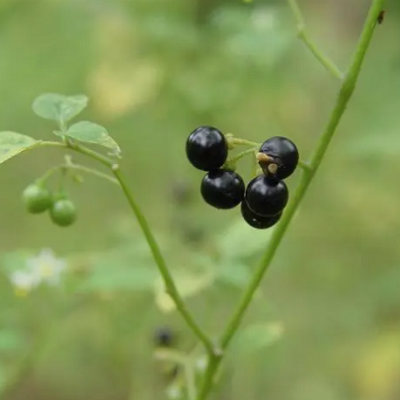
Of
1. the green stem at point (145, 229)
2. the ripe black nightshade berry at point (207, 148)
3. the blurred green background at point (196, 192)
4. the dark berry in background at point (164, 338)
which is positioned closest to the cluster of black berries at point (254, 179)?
the ripe black nightshade berry at point (207, 148)

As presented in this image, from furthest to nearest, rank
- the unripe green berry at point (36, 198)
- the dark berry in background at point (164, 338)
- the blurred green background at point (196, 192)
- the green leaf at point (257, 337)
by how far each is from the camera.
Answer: the blurred green background at point (196, 192) → the dark berry in background at point (164, 338) → the green leaf at point (257, 337) → the unripe green berry at point (36, 198)

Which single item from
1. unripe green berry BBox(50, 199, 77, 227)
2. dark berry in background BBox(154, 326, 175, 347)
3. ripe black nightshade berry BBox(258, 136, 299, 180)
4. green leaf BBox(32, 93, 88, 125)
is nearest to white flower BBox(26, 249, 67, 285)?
dark berry in background BBox(154, 326, 175, 347)

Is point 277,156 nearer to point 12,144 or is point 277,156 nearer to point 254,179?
point 254,179

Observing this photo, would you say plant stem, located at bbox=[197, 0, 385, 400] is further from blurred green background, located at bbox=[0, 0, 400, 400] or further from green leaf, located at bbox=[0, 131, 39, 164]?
blurred green background, located at bbox=[0, 0, 400, 400]

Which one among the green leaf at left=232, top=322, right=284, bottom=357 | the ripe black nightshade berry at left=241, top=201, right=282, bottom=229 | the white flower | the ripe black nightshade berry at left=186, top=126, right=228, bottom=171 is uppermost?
the ripe black nightshade berry at left=186, top=126, right=228, bottom=171

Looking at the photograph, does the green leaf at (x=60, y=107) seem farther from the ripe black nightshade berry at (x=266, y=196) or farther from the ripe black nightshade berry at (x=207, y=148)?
the ripe black nightshade berry at (x=266, y=196)
